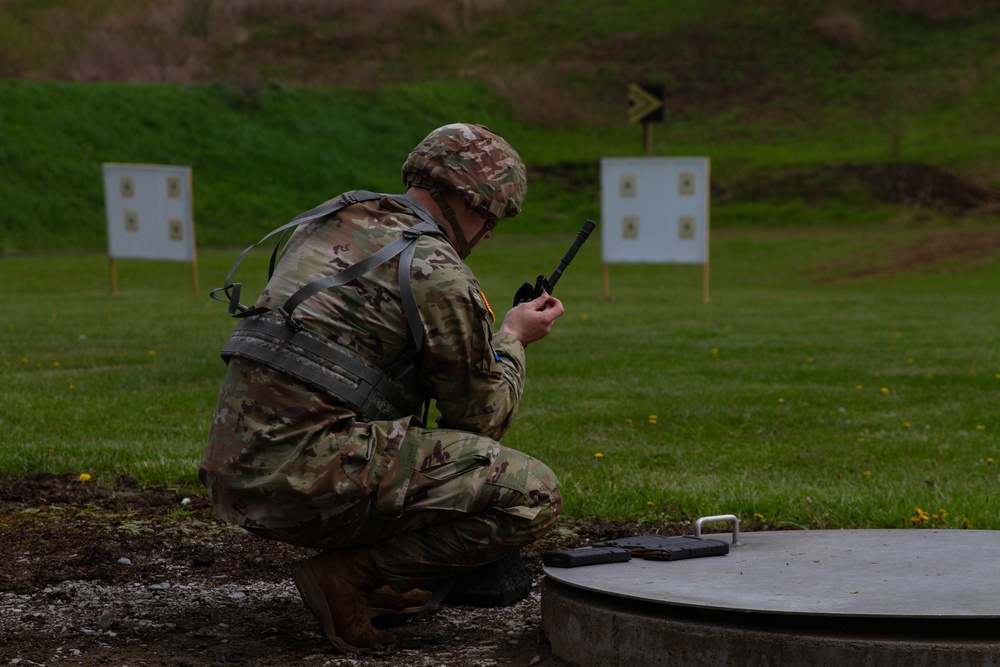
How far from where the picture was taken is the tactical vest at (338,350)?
325 centimetres

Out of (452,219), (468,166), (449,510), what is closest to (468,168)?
(468,166)

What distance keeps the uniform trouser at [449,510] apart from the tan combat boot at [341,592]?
43 millimetres

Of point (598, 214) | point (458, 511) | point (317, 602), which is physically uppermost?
point (598, 214)

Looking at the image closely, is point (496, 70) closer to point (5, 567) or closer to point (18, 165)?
point (18, 165)

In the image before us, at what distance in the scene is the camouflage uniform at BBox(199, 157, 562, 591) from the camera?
10.6 ft

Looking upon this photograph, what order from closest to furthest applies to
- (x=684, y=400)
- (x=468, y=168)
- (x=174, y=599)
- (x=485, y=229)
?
(x=468, y=168)
(x=485, y=229)
(x=174, y=599)
(x=684, y=400)

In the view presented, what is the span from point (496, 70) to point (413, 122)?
19.1 feet

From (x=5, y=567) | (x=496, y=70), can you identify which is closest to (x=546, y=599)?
(x=5, y=567)

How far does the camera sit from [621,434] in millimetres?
6918

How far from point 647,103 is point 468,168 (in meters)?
20.5

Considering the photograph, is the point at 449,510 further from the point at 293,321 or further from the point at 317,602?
the point at 293,321

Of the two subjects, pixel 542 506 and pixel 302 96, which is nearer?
pixel 542 506

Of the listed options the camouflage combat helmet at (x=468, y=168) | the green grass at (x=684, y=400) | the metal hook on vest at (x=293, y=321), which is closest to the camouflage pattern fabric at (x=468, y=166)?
the camouflage combat helmet at (x=468, y=168)

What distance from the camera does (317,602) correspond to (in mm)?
3459
